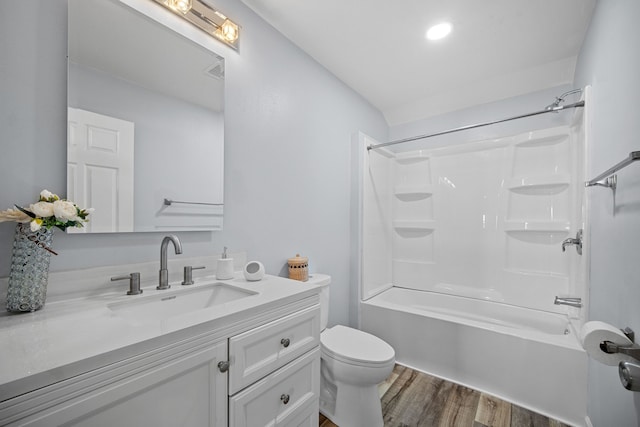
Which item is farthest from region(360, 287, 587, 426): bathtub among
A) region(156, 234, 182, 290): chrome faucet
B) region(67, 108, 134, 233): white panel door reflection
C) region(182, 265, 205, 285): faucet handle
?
region(67, 108, 134, 233): white panel door reflection

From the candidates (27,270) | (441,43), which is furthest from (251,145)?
(441,43)

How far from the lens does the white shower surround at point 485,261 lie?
1.77 meters

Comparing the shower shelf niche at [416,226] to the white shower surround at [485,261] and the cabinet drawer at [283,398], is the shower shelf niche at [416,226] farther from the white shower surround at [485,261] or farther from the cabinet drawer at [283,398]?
the cabinet drawer at [283,398]

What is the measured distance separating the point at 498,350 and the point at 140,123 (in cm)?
251

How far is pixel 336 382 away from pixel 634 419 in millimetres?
1264

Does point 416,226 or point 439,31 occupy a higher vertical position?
point 439,31

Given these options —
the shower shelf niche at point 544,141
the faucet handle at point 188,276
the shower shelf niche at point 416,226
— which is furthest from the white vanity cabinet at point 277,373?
the shower shelf niche at point 544,141

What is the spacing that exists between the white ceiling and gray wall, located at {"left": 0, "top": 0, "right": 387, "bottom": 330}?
7.3 inches

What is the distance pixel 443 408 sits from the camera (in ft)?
5.68

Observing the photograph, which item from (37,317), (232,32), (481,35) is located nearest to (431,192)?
(481,35)

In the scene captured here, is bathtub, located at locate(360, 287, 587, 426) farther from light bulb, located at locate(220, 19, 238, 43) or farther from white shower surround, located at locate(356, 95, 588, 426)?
light bulb, located at locate(220, 19, 238, 43)

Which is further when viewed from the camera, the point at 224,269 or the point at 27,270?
the point at 224,269

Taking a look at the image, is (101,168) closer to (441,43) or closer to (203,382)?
(203,382)

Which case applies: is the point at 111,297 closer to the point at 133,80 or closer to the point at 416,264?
the point at 133,80
